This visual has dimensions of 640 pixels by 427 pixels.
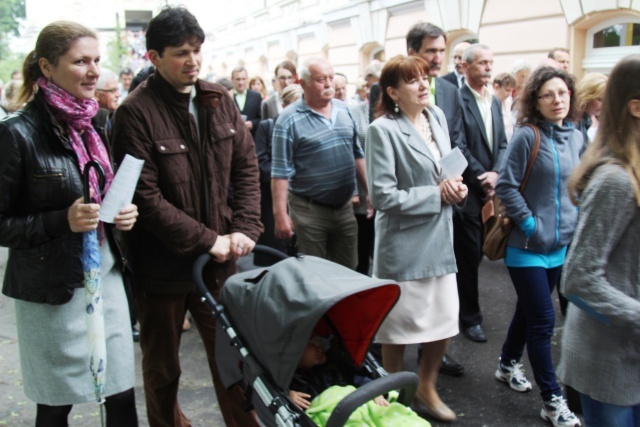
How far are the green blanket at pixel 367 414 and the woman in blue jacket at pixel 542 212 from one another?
1.57 meters

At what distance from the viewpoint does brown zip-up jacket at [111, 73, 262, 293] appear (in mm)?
3152

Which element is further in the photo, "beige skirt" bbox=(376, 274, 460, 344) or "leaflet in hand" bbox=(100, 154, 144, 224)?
"beige skirt" bbox=(376, 274, 460, 344)

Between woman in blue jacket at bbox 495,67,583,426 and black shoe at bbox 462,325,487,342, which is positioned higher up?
woman in blue jacket at bbox 495,67,583,426

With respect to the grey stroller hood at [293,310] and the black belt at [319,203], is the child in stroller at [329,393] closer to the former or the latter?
the grey stroller hood at [293,310]

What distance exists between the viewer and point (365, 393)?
7.31 ft

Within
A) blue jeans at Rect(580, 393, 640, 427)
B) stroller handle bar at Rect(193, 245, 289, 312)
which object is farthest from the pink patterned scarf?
blue jeans at Rect(580, 393, 640, 427)

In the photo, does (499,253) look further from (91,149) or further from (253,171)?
(91,149)

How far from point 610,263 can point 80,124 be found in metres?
2.25

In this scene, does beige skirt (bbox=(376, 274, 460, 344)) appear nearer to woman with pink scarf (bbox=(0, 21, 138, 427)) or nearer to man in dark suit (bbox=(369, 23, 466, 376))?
man in dark suit (bbox=(369, 23, 466, 376))

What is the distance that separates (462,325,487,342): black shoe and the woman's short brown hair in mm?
2144

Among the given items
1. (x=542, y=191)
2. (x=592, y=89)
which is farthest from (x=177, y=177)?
(x=592, y=89)

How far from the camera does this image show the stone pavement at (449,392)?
13.3 feet

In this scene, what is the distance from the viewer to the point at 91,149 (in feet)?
9.78

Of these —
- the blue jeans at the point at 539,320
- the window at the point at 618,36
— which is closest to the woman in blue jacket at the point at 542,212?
the blue jeans at the point at 539,320
